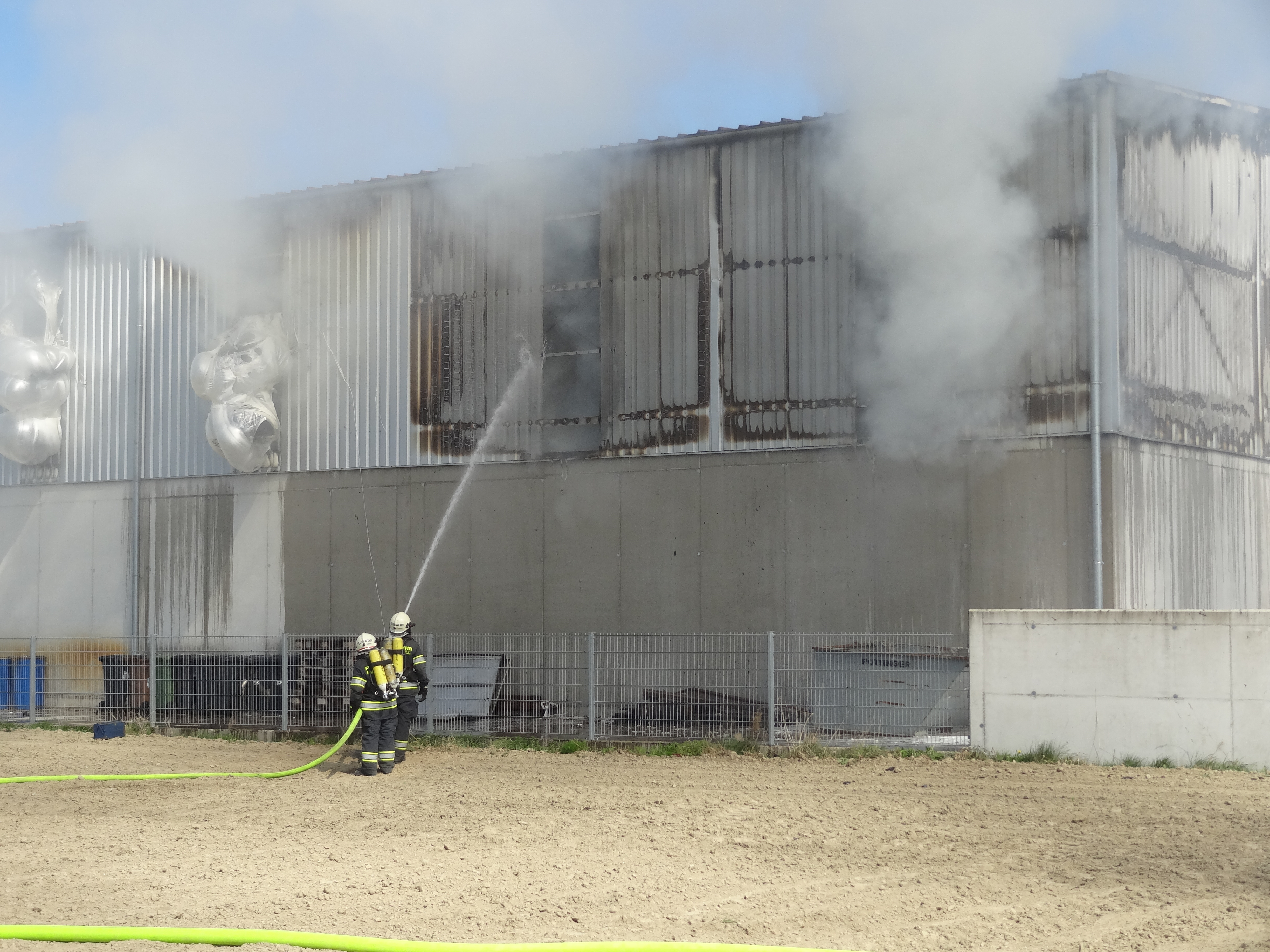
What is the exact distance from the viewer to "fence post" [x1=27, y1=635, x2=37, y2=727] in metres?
16.4

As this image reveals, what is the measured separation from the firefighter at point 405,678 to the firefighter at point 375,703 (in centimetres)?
11

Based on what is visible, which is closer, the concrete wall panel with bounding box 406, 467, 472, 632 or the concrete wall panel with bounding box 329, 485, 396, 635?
the concrete wall panel with bounding box 406, 467, 472, 632

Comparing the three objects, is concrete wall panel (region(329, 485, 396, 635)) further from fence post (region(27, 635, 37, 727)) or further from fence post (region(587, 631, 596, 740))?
fence post (region(587, 631, 596, 740))

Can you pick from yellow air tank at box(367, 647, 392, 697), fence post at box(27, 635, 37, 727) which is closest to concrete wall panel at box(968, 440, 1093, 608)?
yellow air tank at box(367, 647, 392, 697)

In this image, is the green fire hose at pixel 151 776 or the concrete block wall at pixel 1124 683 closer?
the concrete block wall at pixel 1124 683

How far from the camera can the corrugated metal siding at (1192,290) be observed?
1422 centimetres

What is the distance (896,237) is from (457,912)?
32.4 ft

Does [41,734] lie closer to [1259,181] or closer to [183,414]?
[183,414]

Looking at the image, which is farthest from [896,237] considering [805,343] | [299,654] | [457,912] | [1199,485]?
[457,912]

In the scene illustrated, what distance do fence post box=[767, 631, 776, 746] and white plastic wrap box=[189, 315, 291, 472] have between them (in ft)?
26.7

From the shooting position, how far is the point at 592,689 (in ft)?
44.3

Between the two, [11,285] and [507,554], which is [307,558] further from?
[11,285]

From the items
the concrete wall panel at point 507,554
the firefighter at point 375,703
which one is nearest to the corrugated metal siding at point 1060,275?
the concrete wall panel at point 507,554

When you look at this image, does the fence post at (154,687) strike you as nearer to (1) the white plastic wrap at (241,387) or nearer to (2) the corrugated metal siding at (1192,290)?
(1) the white plastic wrap at (241,387)
